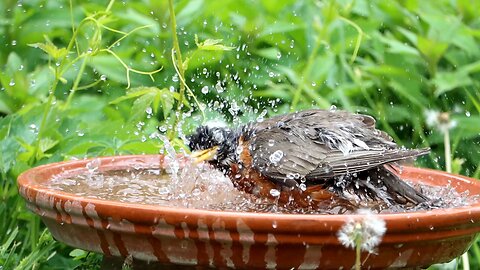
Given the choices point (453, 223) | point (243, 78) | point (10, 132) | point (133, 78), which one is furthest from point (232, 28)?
point (453, 223)

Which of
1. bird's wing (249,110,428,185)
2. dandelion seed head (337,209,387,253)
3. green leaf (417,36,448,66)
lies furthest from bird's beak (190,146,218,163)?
green leaf (417,36,448,66)

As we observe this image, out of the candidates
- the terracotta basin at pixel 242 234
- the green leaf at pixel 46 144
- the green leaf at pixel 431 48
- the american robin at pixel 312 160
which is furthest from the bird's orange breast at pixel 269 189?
the green leaf at pixel 431 48

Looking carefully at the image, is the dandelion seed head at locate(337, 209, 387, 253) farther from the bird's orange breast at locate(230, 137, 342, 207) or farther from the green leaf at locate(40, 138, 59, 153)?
the green leaf at locate(40, 138, 59, 153)

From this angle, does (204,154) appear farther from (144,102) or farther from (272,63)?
(272,63)

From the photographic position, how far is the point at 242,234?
2.09 metres

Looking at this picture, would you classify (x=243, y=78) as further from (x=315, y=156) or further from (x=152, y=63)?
(x=315, y=156)

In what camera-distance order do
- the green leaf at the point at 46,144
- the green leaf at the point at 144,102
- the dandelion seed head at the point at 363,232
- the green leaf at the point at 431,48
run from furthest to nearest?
the green leaf at the point at 431,48, the green leaf at the point at 46,144, the green leaf at the point at 144,102, the dandelion seed head at the point at 363,232

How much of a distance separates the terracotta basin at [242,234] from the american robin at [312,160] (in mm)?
299

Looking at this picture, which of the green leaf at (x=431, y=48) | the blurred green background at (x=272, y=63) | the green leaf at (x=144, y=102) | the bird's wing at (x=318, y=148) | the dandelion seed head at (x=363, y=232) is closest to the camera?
the dandelion seed head at (x=363, y=232)

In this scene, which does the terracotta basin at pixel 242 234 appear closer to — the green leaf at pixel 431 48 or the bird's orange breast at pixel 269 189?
the bird's orange breast at pixel 269 189

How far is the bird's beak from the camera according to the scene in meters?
2.69

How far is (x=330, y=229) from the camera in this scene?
2078 mm

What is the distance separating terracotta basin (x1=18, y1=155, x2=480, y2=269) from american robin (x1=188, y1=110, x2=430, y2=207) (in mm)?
299

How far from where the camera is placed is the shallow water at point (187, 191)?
249 centimetres
